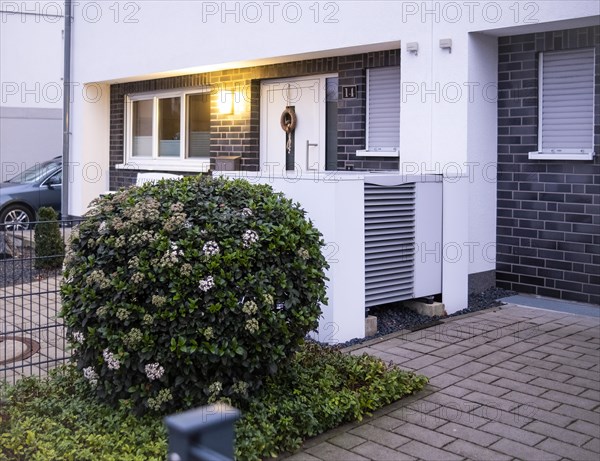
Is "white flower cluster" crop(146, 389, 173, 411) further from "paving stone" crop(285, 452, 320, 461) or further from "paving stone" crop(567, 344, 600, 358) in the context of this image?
"paving stone" crop(567, 344, 600, 358)

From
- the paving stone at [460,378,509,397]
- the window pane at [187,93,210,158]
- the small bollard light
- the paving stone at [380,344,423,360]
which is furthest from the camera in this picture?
the window pane at [187,93,210,158]

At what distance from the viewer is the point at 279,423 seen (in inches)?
194

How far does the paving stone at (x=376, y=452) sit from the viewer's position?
15.7ft

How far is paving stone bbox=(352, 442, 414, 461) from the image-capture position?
4781 millimetres

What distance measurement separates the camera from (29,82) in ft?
79.5

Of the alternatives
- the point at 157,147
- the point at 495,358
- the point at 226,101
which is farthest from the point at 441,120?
the point at 157,147

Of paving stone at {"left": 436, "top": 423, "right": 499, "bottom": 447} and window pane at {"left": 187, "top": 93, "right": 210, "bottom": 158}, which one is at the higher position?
window pane at {"left": 187, "top": 93, "right": 210, "bottom": 158}

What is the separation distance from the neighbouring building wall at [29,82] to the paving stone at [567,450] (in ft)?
68.8

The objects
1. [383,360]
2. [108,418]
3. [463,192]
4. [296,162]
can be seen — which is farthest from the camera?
[296,162]

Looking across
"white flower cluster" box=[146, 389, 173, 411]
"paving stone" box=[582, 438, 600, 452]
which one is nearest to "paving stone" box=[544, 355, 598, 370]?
"paving stone" box=[582, 438, 600, 452]

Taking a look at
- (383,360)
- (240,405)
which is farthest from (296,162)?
(240,405)

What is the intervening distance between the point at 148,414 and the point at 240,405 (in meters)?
0.57

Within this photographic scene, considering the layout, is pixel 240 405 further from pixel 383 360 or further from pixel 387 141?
pixel 387 141

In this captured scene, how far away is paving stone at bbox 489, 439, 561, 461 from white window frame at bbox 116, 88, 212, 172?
9.53 m
